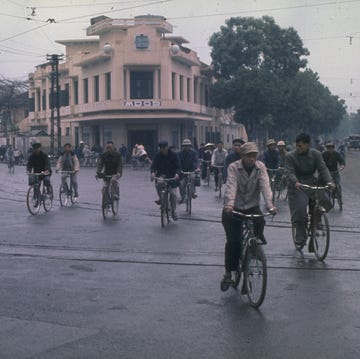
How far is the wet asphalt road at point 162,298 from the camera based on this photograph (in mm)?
5160

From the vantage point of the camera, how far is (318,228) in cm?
912

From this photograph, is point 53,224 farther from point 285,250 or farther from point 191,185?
point 285,250

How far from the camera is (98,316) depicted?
608cm

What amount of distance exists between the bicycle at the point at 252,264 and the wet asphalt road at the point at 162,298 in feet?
0.43

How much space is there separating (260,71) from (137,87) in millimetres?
10485

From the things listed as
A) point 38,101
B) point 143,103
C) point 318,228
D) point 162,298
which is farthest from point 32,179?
point 38,101

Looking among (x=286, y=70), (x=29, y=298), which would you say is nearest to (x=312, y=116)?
(x=286, y=70)

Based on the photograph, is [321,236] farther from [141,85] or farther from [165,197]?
[141,85]

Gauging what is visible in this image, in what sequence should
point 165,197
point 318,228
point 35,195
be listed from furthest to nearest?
1. point 35,195
2. point 165,197
3. point 318,228

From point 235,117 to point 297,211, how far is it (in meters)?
47.0

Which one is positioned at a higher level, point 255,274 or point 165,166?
point 165,166

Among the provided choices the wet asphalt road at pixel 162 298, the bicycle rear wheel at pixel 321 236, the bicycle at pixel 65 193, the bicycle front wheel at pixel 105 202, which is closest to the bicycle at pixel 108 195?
the bicycle front wheel at pixel 105 202

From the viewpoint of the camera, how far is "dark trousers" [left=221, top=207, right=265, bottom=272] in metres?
6.74

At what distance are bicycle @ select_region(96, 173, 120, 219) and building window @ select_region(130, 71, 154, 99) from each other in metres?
34.6
